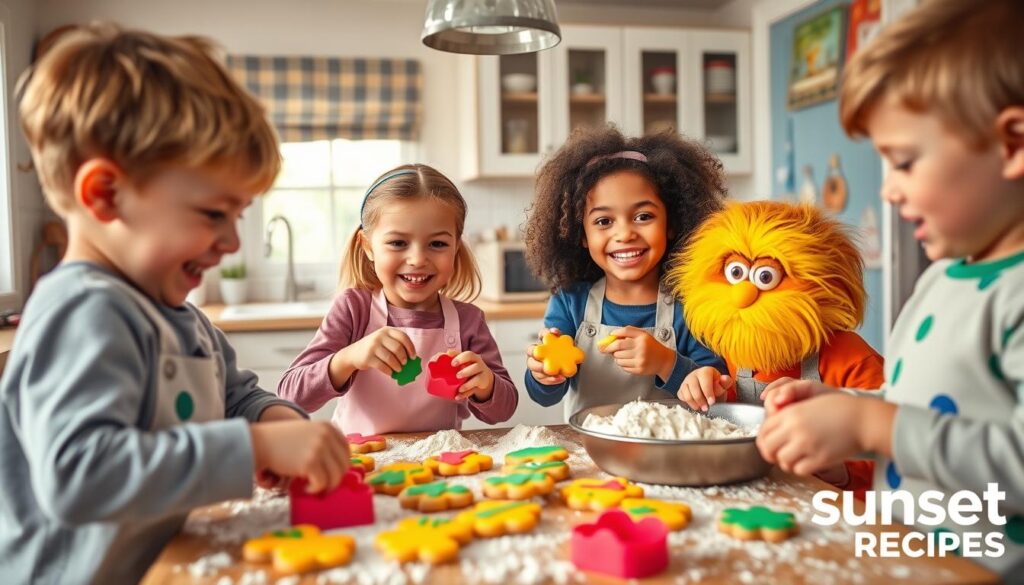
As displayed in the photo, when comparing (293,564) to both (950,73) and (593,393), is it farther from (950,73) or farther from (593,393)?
(593,393)

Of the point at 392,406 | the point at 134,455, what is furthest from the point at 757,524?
the point at 392,406

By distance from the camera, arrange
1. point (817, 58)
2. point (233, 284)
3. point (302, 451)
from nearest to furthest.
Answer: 1. point (302, 451)
2. point (817, 58)
3. point (233, 284)

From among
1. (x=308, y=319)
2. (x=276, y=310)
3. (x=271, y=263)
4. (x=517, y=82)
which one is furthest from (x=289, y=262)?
(x=517, y=82)

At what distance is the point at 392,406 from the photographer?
148 cm

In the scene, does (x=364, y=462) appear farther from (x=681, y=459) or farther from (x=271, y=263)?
(x=271, y=263)

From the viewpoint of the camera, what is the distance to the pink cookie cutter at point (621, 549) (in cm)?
69

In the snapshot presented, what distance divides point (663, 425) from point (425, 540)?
382 mm

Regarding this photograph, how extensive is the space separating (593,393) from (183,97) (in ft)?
3.05

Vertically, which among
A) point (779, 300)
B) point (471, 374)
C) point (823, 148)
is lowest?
point (471, 374)

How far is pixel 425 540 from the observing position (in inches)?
29.4

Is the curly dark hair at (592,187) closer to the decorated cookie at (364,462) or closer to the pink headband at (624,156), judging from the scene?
the pink headband at (624,156)

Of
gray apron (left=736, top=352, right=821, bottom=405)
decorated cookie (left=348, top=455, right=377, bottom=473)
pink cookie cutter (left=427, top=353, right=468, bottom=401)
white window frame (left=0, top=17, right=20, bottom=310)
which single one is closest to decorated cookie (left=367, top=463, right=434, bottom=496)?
decorated cookie (left=348, top=455, right=377, bottom=473)

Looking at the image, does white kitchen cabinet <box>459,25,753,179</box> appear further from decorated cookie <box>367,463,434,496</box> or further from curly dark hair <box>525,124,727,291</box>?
decorated cookie <box>367,463,434,496</box>

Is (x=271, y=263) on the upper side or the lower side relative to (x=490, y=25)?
lower
